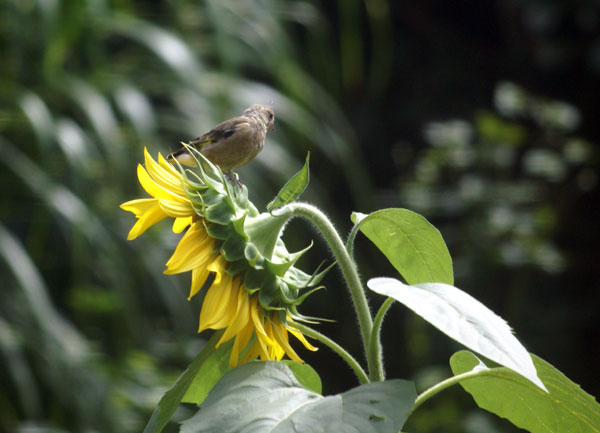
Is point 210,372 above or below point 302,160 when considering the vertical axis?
above

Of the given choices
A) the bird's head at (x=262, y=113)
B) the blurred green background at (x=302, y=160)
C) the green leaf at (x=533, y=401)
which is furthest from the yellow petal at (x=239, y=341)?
the blurred green background at (x=302, y=160)

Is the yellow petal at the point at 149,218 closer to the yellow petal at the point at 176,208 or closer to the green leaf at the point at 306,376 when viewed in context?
the yellow petal at the point at 176,208

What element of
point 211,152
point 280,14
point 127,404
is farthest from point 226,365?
point 280,14

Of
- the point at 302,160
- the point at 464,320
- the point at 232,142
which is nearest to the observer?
the point at 464,320

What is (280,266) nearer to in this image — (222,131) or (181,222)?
(181,222)

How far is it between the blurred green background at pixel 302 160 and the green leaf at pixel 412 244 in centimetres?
118

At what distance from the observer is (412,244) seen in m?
0.46

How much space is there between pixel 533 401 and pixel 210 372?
0.64ft

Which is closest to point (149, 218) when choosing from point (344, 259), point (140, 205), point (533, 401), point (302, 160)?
point (140, 205)

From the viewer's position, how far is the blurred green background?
1641mm

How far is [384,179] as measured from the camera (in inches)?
100

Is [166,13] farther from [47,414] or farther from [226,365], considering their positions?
[226,365]

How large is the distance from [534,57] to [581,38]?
0.17 meters

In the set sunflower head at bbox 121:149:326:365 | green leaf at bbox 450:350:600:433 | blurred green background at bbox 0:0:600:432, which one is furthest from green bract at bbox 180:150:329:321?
blurred green background at bbox 0:0:600:432
